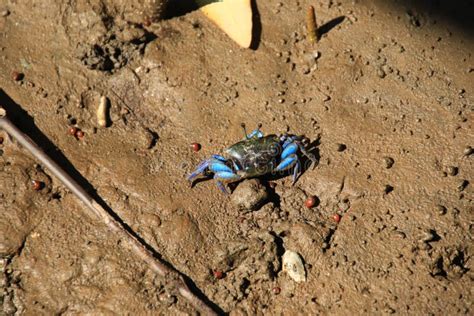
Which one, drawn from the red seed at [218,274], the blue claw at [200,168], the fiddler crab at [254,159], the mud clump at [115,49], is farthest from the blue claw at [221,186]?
the mud clump at [115,49]

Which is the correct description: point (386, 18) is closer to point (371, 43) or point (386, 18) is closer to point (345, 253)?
point (371, 43)

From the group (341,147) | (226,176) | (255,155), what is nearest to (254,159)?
(255,155)

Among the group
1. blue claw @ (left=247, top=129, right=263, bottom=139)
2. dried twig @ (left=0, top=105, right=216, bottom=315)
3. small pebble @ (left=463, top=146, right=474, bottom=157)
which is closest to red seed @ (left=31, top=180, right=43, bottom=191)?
dried twig @ (left=0, top=105, right=216, bottom=315)

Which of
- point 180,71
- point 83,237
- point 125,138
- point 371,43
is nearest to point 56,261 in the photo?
point 83,237

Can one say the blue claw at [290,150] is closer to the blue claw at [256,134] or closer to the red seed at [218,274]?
the blue claw at [256,134]

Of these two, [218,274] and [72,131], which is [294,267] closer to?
[218,274]

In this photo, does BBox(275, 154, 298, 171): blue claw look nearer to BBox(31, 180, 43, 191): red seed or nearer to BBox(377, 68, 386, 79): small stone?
BBox(377, 68, 386, 79): small stone
